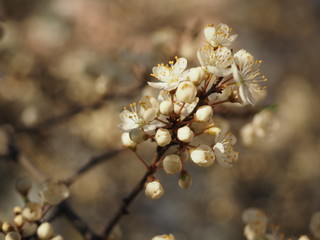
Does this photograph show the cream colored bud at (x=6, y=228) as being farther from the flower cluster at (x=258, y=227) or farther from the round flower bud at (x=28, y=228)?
the flower cluster at (x=258, y=227)

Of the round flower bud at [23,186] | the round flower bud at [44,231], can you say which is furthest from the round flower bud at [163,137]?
the round flower bud at [23,186]

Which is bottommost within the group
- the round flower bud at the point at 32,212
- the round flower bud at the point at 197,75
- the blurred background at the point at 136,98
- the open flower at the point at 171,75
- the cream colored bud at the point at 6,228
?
the blurred background at the point at 136,98

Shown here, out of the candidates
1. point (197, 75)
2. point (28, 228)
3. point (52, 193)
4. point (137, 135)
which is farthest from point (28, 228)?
point (197, 75)

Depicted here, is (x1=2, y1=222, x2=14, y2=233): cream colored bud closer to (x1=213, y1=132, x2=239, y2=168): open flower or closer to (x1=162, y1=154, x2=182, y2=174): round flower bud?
(x1=162, y1=154, x2=182, y2=174): round flower bud

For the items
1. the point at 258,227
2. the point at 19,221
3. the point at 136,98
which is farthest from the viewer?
the point at 136,98

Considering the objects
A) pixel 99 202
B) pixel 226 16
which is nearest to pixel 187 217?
pixel 99 202

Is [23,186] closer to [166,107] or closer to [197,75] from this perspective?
[166,107]

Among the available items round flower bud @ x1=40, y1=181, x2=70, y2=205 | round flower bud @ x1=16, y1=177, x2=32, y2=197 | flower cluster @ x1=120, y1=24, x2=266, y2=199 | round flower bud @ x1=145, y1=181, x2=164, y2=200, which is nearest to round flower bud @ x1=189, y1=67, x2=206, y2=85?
flower cluster @ x1=120, y1=24, x2=266, y2=199
